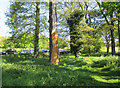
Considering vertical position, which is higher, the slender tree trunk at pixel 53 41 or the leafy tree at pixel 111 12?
the leafy tree at pixel 111 12

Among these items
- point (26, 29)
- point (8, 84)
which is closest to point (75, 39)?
point (26, 29)

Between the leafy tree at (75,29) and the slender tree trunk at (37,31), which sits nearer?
the slender tree trunk at (37,31)

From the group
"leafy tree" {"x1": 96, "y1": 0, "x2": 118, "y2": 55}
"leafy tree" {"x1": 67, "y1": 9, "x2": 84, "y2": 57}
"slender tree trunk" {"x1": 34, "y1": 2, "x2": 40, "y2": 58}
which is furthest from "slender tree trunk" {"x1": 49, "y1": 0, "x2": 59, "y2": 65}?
"leafy tree" {"x1": 96, "y1": 0, "x2": 118, "y2": 55}

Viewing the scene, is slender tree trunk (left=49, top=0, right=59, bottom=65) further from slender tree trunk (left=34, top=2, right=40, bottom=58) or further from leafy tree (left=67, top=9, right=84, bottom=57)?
leafy tree (left=67, top=9, right=84, bottom=57)

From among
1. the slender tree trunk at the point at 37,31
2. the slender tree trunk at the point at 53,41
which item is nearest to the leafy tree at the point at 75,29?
the slender tree trunk at the point at 37,31

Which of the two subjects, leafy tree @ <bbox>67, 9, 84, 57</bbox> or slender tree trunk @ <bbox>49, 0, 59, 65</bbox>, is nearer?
slender tree trunk @ <bbox>49, 0, 59, 65</bbox>

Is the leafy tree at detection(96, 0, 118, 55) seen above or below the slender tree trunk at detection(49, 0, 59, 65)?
above

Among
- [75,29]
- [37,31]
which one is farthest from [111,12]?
[37,31]

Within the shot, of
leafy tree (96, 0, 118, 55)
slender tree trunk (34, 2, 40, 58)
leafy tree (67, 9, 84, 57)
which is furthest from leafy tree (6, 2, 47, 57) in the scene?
leafy tree (96, 0, 118, 55)

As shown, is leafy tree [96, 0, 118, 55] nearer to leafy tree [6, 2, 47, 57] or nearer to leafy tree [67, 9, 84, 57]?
leafy tree [67, 9, 84, 57]

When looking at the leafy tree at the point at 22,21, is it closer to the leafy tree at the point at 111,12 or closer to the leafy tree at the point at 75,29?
the leafy tree at the point at 75,29

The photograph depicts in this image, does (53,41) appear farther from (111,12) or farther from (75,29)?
(111,12)

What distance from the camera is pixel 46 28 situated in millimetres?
15547

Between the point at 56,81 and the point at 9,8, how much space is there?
12395 mm
